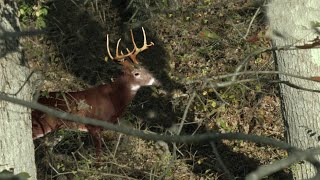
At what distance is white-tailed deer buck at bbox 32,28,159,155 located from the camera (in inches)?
298

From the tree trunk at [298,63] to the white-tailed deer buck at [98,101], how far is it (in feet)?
8.78

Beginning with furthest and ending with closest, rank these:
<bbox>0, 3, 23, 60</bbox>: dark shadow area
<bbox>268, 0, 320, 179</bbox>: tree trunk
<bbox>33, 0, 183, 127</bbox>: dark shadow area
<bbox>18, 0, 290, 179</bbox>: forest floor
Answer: <bbox>33, 0, 183, 127</bbox>: dark shadow area → <bbox>18, 0, 290, 179</bbox>: forest floor → <bbox>268, 0, 320, 179</bbox>: tree trunk → <bbox>0, 3, 23, 60</bbox>: dark shadow area

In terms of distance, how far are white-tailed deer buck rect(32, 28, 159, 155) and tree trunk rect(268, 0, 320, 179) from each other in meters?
2.68

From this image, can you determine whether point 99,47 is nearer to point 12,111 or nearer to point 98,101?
point 98,101

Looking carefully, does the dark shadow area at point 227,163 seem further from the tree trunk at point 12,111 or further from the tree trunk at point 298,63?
the tree trunk at point 12,111

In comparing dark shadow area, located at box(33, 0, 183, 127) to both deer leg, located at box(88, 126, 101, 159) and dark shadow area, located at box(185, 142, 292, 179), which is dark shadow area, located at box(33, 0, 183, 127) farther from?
deer leg, located at box(88, 126, 101, 159)

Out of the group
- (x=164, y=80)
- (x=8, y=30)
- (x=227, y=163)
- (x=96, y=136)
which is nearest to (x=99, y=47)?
(x=164, y=80)

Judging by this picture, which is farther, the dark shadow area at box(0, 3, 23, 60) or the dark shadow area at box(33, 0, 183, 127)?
the dark shadow area at box(33, 0, 183, 127)

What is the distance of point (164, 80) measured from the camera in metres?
9.77

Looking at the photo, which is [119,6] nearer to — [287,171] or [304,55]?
[287,171]

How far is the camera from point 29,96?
14.7 ft

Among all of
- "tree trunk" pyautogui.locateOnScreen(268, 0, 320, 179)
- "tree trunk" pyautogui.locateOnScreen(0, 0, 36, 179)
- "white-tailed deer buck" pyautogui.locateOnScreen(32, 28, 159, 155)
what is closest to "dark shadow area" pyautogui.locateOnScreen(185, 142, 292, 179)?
"white-tailed deer buck" pyautogui.locateOnScreen(32, 28, 159, 155)

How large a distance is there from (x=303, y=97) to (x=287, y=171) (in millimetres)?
2133

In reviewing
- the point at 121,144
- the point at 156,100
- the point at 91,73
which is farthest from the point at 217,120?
the point at 91,73
